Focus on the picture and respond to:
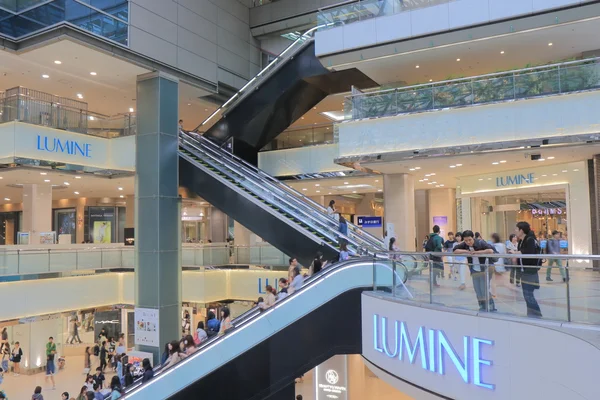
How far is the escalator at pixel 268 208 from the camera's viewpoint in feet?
44.7

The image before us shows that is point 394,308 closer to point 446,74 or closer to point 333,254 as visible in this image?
point 333,254

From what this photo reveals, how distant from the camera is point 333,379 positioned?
14398mm

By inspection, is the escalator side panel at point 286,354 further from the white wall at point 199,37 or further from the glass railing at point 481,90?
the white wall at point 199,37

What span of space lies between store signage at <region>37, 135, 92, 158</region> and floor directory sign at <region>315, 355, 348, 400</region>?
11.3 metres

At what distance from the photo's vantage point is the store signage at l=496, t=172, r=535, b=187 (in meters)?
15.9

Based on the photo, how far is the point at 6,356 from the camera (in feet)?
68.9

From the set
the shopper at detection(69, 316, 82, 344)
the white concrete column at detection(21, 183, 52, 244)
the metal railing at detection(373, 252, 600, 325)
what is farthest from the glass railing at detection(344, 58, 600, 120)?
the shopper at detection(69, 316, 82, 344)

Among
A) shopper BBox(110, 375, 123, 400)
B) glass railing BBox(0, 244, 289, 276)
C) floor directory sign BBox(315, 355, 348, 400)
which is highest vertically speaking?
glass railing BBox(0, 244, 289, 276)

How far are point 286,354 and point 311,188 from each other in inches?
581

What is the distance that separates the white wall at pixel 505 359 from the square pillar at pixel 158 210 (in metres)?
10.4

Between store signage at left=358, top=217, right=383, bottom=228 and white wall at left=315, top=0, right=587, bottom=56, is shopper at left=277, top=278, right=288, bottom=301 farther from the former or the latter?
store signage at left=358, top=217, right=383, bottom=228

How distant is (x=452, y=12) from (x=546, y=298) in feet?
34.6

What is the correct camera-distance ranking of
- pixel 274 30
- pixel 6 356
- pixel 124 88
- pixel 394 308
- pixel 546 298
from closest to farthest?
1. pixel 546 298
2. pixel 394 308
3. pixel 124 88
4. pixel 6 356
5. pixel 274 30

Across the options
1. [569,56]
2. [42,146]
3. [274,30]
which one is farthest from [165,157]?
[569,56]
